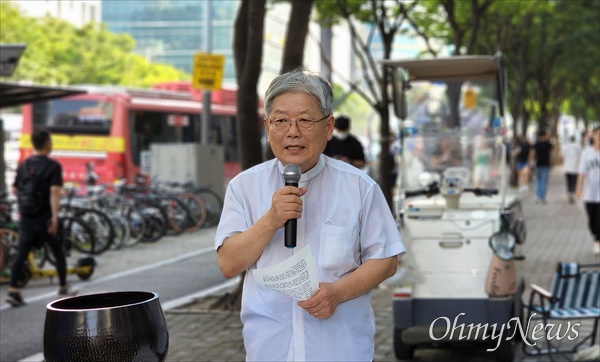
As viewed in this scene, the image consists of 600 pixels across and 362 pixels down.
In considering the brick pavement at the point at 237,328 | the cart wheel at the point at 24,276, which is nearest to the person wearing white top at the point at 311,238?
the brick pavement at the point at 237,328

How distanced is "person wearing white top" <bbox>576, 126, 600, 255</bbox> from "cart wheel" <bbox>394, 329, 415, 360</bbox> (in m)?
7.21

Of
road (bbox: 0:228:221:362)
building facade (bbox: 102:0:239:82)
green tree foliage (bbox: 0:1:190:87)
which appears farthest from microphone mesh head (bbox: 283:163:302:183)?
building facade (bbox: 102:0:239:82)

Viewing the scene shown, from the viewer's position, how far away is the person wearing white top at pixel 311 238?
11.4 ft

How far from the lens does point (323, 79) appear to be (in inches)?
143

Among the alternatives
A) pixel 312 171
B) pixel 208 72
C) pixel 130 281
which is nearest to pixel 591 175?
pixel 130 281

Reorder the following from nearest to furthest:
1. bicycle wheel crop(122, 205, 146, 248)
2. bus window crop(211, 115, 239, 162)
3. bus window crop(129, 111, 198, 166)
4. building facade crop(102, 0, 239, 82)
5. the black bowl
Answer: the black bowl → bicycle wheel crop(122, 205, 146, 248) → bus window crop(129, 111, 198, 166) → bus window crop(211, 115, 239, 162) → building facade crop(102, 0, 239, 82)

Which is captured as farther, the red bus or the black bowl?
the red bus

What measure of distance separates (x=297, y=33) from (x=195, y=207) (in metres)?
11.6

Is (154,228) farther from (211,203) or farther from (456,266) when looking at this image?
(456,266)

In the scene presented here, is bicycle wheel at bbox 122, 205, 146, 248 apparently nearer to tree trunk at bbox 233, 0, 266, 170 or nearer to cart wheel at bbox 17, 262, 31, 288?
cart wheel at bbox 17, 262, 31, 288

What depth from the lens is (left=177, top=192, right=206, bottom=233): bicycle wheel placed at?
70.3ft

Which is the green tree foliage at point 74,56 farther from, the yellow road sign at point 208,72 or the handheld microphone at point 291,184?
the handheld microphone at point 291,184

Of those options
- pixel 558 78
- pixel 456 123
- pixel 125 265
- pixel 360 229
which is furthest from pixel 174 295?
pixel 558 78

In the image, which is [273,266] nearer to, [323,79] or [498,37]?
[323,79]
